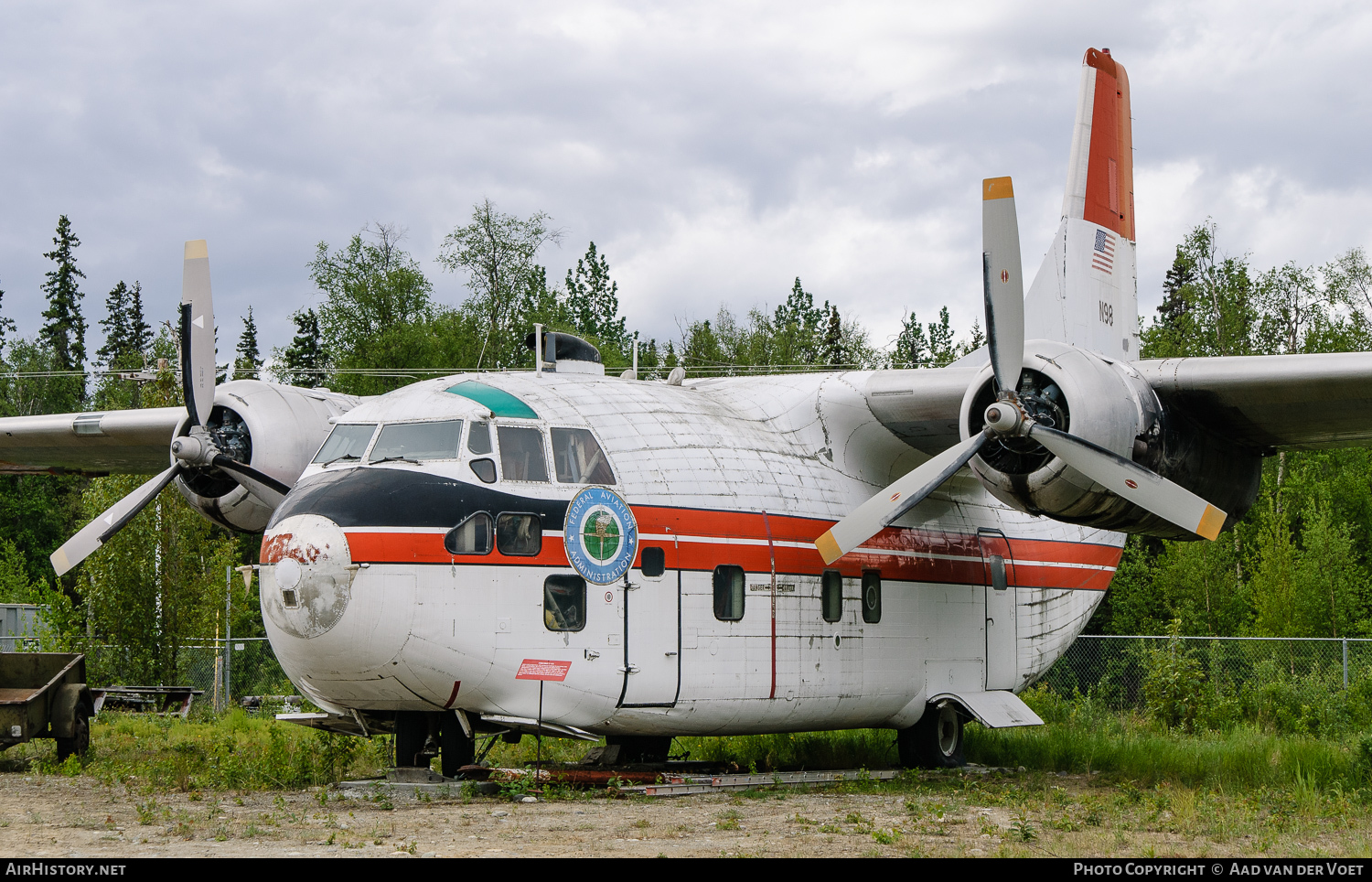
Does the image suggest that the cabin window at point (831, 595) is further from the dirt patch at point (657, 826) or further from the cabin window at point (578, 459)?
the cabin window at point (578, 459)

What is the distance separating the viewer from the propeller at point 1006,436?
11.3 meters

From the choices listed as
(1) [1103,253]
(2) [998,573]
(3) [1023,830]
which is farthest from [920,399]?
(3) [1023,830]

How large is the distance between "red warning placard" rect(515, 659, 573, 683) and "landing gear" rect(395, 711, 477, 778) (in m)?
0.92

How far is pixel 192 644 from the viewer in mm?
24031

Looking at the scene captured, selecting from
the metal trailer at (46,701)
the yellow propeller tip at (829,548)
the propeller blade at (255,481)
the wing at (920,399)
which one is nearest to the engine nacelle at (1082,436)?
the wing at (920,399)

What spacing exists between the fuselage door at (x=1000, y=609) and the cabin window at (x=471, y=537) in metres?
6.55

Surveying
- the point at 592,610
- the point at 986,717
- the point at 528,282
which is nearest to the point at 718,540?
the point at 592,610

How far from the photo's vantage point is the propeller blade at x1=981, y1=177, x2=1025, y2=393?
1166 centimetres

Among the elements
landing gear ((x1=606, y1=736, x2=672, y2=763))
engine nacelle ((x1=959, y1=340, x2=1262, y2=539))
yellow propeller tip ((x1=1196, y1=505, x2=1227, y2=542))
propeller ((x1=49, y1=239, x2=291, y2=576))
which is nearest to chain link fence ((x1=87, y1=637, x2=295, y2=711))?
propeller ((x1=49, y1=239, x2=291, y2=576))

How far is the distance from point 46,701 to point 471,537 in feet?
22.3

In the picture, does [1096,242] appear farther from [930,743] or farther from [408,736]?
[408,736]

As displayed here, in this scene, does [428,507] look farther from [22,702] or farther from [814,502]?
[22,702]

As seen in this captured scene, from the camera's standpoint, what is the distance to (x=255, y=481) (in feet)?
44.8
